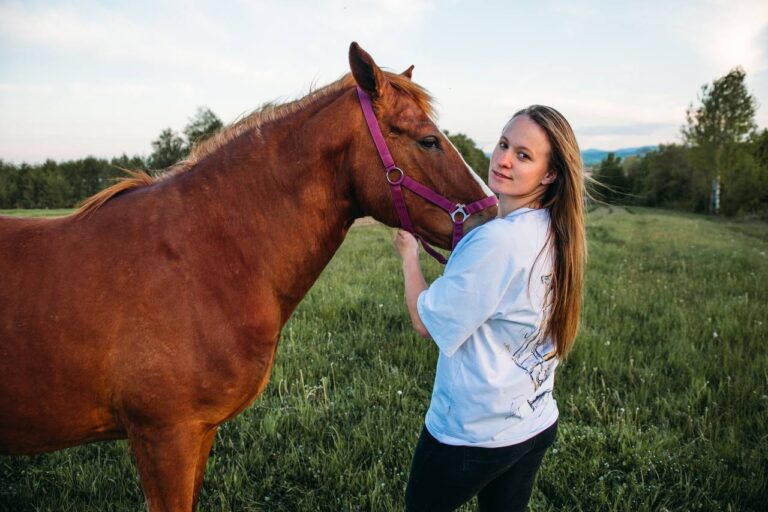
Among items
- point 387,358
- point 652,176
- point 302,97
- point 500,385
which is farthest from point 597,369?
point 652,176

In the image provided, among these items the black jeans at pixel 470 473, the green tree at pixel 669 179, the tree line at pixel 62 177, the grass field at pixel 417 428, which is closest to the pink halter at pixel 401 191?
the black jeans at pixel 470 473

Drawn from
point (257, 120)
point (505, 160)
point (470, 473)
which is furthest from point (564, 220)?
point (257, 120)

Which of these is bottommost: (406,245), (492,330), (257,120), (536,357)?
(536,357)

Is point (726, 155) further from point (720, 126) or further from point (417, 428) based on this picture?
point (417, 428)

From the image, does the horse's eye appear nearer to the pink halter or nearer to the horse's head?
the horse's head

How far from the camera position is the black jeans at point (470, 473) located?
67.7 inches

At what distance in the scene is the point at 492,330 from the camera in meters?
1.71

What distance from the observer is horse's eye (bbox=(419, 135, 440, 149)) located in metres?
2.10

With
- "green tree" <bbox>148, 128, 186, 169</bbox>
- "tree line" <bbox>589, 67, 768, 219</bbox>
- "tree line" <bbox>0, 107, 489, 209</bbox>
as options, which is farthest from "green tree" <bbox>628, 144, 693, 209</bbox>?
"green tree" <bbox>148, 128, 186, 169</bbox>

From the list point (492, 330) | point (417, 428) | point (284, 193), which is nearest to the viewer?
point (492, 330)

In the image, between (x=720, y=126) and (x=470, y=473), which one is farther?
(x=720, y=126)

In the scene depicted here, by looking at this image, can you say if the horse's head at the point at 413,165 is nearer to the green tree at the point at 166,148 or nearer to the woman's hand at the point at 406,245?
the woman's hand at the point at 406,245

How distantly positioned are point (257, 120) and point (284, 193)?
1.48ft

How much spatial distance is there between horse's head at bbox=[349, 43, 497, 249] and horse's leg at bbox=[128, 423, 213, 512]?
1.36 meters
